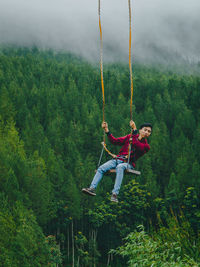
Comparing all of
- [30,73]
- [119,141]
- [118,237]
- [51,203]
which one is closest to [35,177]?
[51,203]

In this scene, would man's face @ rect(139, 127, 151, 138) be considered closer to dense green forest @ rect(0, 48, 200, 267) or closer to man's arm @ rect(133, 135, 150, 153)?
man's arm @ rect(133, 135, 150, 153)

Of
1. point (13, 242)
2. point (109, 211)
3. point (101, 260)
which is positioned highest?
point (13, 242)

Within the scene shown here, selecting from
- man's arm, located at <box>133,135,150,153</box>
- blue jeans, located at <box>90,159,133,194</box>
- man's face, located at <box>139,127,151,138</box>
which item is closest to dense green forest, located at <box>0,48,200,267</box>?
blue jeans, located at <box>90,159,133,194</box>

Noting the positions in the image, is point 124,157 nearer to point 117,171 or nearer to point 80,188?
point 117,171

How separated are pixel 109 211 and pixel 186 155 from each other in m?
17.2

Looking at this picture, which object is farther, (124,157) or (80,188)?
(80,188)

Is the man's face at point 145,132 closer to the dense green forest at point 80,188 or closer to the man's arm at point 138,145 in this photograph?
the man's arm at point 138,145

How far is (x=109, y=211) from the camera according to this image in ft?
134

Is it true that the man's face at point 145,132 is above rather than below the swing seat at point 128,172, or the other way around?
above

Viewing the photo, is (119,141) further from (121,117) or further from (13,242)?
(121,117)

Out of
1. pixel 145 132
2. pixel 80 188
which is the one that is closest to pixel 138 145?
pixel 145 132

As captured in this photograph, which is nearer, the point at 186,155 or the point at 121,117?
the point at 186,155

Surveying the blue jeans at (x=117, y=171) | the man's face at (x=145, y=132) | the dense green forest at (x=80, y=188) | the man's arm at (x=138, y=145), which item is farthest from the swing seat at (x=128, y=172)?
the dense green forest at (x=80, y=188)

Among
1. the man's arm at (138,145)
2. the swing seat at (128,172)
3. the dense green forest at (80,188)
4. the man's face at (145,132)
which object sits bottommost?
the dense green forest at (80,188)
